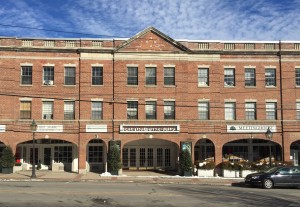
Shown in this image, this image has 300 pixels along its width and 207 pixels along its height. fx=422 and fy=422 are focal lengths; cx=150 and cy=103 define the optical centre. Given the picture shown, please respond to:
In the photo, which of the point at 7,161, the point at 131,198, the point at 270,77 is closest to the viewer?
the point at 131,198

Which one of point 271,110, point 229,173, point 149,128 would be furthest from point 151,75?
point 271,110

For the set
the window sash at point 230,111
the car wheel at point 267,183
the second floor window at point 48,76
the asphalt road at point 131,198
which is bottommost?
the car wheel at point 267,183

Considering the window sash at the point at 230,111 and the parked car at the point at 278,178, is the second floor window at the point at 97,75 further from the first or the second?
the parked car at the point at 278,178

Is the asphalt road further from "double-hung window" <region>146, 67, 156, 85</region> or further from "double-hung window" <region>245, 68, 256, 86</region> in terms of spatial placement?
"double-hung window" <region>245, 68, 256, 86</region>

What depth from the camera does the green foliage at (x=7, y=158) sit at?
32.0 meters

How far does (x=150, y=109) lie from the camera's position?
3431 cm

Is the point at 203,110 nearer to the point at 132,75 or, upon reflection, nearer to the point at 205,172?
the point at 205,172

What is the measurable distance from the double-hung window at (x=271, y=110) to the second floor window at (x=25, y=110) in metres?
19.5

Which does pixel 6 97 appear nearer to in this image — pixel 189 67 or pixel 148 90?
pixel 148 90

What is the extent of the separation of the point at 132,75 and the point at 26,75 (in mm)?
8525

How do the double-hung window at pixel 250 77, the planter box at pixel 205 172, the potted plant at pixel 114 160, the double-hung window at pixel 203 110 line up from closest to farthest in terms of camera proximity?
the potted plant at pixel 114 160
the planter box at pixel 205 172
the double-hung window at pixel 203 110
the double-hung window at pixel 250 77

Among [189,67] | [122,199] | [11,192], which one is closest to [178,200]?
[122,199]

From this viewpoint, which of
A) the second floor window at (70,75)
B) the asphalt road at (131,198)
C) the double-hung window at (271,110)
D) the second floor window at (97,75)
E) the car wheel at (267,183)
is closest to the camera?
the asphalt road at (131,198)

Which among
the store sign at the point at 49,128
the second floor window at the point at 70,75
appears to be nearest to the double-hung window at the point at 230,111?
the second floor window at the point at 70,75
